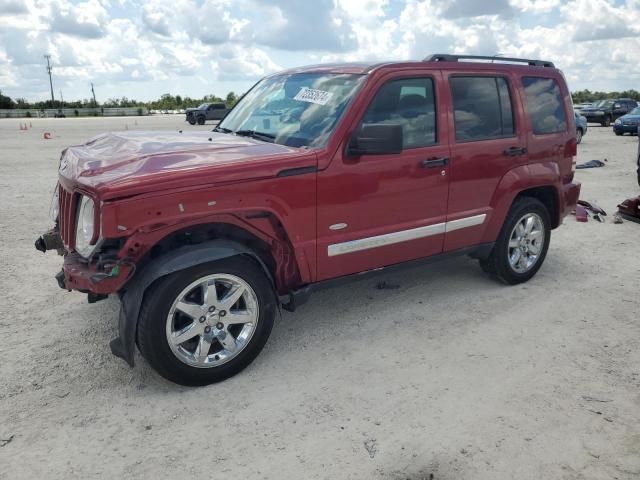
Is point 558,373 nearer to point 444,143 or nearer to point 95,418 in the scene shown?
point 444,143

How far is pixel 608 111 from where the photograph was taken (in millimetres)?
28828

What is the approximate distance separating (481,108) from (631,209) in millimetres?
4531

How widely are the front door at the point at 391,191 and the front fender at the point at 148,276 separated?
83cm

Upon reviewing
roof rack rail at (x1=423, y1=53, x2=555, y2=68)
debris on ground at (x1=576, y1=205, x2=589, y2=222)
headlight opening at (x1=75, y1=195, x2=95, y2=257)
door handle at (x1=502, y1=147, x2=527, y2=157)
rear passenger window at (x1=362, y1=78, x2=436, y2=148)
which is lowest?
debris on ground at (x1=576, y1=205, x2=589, y2=222)

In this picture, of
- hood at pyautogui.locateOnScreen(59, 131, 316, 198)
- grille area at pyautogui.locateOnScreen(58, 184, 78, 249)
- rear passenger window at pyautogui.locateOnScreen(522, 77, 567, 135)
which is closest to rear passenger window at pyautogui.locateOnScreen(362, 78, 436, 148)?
hood at pyautogui.locateOnScreen(59, 131, 316, 198)

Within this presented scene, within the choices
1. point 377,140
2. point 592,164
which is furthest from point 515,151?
point 592,164

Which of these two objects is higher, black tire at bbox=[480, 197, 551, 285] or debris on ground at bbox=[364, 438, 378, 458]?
black tire at bbox=[480, 197, 551, 285]

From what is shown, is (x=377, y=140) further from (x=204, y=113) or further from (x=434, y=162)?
(x=204, y=113)

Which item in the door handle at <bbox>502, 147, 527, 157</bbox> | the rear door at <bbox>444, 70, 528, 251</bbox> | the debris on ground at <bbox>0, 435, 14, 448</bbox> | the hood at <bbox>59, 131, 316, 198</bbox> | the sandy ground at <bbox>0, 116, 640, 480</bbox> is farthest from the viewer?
the door handle at <bbox>502, 147, 527, 157</bbox>

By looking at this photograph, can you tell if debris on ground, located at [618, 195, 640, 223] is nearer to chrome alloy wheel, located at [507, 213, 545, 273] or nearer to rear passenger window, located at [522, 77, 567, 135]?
rear passenger window, located at [522, 77, 567, 135]

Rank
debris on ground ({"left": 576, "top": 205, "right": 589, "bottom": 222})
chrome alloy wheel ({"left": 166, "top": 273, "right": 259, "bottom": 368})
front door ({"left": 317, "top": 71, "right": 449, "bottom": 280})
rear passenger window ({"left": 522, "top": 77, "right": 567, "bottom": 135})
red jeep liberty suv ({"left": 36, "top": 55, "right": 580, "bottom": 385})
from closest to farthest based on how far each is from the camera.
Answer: red jeep liberty suv ({"left": 36, "top": 55, "right": 580, "bottom": 385})
chrome alloy wheel ({"left": 166, "top": 273, "right": 259, "bottom": 368})
front door ({"left": 317, "top": 71, "right": 449, "bottom": 280})
rear passenger window ({"left": 522, "top": 77, "right": 567, "bottom": 135})
debris on ground ({"left": 576, "top": 205, "right": 589, "bottom": 222})

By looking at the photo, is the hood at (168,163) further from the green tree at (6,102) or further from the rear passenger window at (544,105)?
the green tree at (6,102)

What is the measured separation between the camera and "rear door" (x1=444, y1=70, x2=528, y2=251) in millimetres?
4438

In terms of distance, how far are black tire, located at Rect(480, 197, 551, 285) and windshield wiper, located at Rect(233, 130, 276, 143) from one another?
2.38m
